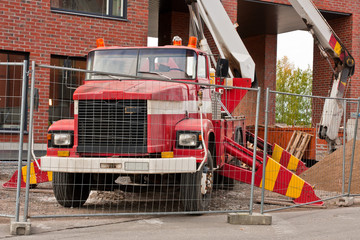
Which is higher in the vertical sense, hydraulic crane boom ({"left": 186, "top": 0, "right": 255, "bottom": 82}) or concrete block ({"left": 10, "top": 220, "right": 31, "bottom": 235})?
hydraulic crane boom ({"left": 186, "top": 0, "right": 255, "bottom": 82})

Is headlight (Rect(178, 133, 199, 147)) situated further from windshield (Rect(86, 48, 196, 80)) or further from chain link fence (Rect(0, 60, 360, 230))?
windshield (Rect(86, 48, 196, 80))

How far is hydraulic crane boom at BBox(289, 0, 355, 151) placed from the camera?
1366 centimetres

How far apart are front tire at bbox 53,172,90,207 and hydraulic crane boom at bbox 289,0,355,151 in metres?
6.99

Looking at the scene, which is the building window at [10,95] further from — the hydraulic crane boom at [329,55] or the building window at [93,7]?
the hydraulic crane boom at [329,55]

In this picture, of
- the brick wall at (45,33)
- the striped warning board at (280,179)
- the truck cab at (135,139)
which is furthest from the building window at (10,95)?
the striped warning board at (280,179)

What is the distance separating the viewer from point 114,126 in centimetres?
766

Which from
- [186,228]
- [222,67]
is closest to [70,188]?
[186,228]

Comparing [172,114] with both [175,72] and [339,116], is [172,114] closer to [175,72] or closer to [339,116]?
[175,72]

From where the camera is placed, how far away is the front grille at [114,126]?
25.0 ft

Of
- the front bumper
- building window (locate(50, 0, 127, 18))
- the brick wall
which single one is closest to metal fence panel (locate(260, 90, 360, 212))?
the front bumper

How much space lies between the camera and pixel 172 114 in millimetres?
8109

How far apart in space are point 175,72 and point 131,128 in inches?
63.3

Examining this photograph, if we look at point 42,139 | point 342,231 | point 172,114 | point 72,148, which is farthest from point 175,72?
point 42,139

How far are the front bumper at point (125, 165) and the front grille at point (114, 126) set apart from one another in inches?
14.6
